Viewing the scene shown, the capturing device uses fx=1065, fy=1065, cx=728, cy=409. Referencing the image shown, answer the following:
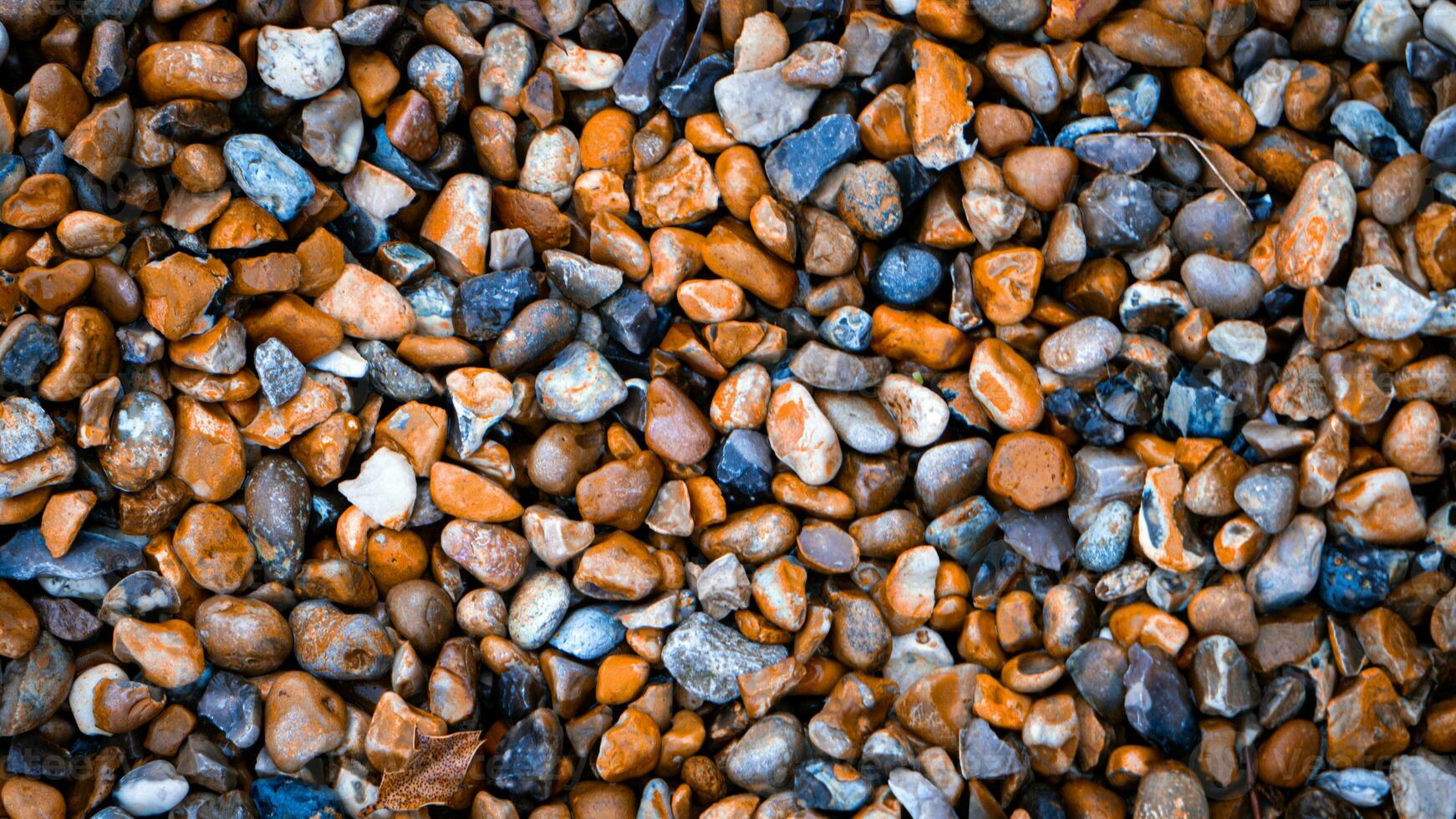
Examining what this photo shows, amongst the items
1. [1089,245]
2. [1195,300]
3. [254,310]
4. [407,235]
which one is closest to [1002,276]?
[1089,245]

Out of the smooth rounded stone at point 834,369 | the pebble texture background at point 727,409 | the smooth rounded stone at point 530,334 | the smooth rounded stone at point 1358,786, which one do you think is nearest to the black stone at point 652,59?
the pebble texture background at point 727,409

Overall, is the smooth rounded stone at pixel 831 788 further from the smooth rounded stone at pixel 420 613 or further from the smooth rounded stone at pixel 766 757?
the smooth rounded stone at pixel 420 613

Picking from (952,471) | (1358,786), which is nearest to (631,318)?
(952,471)

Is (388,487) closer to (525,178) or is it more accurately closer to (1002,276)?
(525,178)

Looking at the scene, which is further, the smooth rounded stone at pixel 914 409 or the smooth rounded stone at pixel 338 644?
the smooth rounded stone at pixel 914 409

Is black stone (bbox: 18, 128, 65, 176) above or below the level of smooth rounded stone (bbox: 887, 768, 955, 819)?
above

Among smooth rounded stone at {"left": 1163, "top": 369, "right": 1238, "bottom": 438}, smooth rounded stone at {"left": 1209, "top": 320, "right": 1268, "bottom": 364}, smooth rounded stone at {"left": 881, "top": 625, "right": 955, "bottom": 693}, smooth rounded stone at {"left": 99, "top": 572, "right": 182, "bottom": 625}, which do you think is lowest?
smooth rounded stone at {"left": 881, "top": 625, "right": 955, "bottom": 693}

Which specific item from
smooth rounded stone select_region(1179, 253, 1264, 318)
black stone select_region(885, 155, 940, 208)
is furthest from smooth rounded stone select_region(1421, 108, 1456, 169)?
black stone select_region(885, 155, 940, 208)

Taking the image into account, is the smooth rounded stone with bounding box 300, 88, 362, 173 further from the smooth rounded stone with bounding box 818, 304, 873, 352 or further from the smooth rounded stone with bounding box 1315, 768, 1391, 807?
the smooth rounded stone with bounding box 1315, 768, 1391, 807
